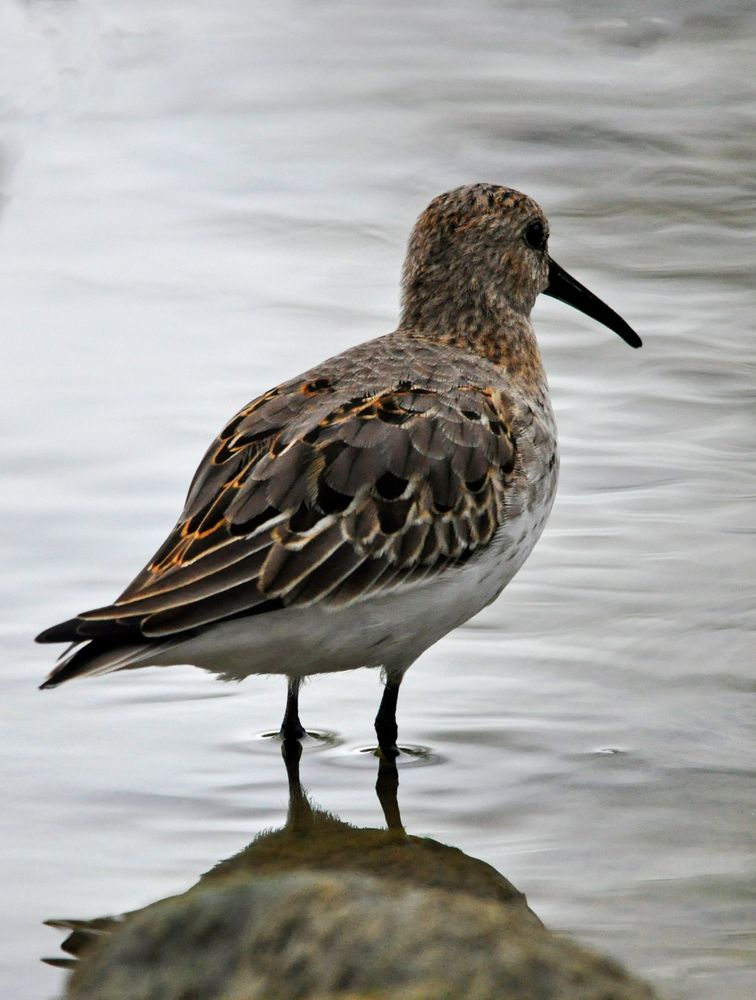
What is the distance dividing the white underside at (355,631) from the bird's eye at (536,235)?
1.60m

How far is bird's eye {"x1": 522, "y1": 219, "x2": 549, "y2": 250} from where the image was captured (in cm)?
786

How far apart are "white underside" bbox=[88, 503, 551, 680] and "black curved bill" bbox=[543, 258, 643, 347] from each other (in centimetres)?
188

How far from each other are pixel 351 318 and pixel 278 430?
4.92 metres

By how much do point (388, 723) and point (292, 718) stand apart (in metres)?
0.35

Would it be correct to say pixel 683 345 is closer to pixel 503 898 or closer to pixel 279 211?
pixel 279 211

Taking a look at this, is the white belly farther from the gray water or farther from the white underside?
the gray water

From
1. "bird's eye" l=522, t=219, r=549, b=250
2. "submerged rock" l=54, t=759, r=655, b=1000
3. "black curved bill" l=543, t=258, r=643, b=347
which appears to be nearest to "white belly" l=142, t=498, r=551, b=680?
"submerged rock" l=54, t=759, r=655, b=1000

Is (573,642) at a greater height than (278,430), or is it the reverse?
(278,430)

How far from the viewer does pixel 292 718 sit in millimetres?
6582

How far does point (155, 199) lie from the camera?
13625 millimetres

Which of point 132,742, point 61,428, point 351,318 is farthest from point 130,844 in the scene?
point 351,318

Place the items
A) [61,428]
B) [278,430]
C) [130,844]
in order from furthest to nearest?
[61,428]
[278,430]
[130,844]

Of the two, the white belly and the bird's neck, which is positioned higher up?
the bird's neck

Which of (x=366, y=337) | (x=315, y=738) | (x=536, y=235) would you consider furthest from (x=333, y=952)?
(x=366, y=337)
